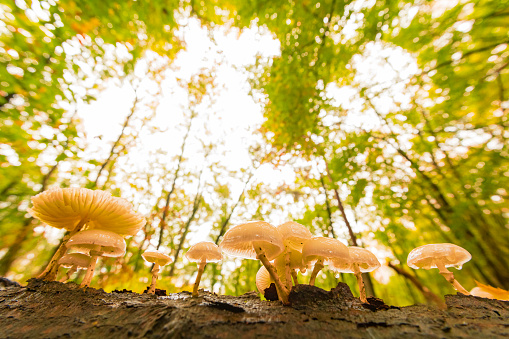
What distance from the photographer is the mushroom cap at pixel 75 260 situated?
204 centimetres

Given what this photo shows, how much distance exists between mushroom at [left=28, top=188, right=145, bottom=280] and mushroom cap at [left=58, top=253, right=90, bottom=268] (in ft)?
1.03

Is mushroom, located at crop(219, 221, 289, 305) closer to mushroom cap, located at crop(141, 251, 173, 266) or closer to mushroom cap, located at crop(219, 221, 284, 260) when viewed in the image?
mushroom cap, located at crop(219, 221, 284, 260)

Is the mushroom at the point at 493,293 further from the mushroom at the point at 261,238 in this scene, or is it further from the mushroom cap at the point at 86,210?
the mushroom cap at the point at 86,210

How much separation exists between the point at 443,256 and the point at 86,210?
12.1 ft

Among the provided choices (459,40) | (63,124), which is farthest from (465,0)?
(63,124)

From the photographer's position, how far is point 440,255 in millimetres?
1852

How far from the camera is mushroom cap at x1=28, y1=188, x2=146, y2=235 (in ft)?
5.63

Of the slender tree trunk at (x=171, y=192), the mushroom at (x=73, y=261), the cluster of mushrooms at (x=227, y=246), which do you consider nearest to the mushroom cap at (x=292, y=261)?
the cluster of mushrooms at (x=227, y=246)

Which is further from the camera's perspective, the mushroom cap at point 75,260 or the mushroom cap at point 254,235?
the mushroom cap at point 75,260

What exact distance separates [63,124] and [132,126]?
3.76 m

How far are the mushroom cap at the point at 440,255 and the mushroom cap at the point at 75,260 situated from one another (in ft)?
11.8

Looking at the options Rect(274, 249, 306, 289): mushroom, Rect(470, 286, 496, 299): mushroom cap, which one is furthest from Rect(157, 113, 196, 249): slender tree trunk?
Rect(470, 286, 496, 299): mushroom cap

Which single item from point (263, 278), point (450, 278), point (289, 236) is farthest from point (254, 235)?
point (450, 278)

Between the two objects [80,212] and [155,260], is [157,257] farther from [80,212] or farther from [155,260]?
[80,212]
